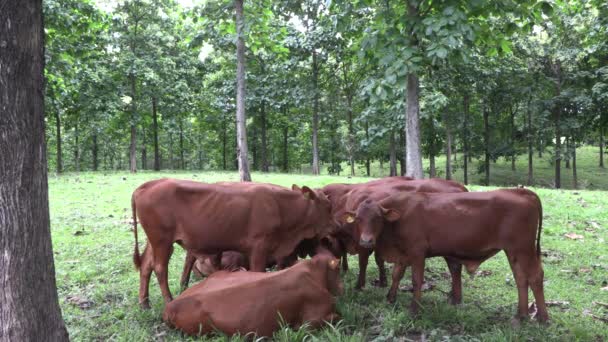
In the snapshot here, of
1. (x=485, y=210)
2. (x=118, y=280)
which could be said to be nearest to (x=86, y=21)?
(x=118, y=280)

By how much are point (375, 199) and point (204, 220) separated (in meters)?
2.21

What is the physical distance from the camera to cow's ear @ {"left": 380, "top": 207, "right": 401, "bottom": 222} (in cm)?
530

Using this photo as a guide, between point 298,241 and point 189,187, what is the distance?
5.12ft

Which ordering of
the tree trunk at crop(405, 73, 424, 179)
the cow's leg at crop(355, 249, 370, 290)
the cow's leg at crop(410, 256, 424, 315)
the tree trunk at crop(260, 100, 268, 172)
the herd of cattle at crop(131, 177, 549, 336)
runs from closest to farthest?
the herd of cattle at crop(131, 177, 549, 336) < the cow's leg at crop(410, 256, 424, 315) < the cow's leg at crop(355, 249, 370, 290) < the tree trunk at crop(405, 73, 424, 179) < the tree trunk at crop(260, 100, 268, 172)

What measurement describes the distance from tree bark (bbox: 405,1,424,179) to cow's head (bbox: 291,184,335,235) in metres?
3.52

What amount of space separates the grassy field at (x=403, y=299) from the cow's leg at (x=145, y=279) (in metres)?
0.16

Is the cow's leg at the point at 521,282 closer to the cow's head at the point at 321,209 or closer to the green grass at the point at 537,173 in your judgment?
the cow's head at the point at 321,209

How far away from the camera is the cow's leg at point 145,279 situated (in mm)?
5535

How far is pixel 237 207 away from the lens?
5547 millimetres

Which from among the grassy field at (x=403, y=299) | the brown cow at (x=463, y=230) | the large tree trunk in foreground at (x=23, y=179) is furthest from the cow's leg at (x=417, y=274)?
the large tree trunk in foreground at (x=23, y=179)

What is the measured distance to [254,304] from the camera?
4508mm

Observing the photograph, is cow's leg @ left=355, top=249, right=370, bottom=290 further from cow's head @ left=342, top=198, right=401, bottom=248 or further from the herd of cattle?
cow's head @ left=342, top=198, right=401, bottom=248

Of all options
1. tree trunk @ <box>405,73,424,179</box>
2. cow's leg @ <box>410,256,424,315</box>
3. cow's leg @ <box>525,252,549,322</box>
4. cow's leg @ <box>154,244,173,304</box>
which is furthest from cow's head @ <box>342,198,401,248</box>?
tree trunk @ <box>405,73,424,179</box>

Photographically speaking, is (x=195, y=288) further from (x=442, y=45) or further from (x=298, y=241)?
(x=442, y=45)
